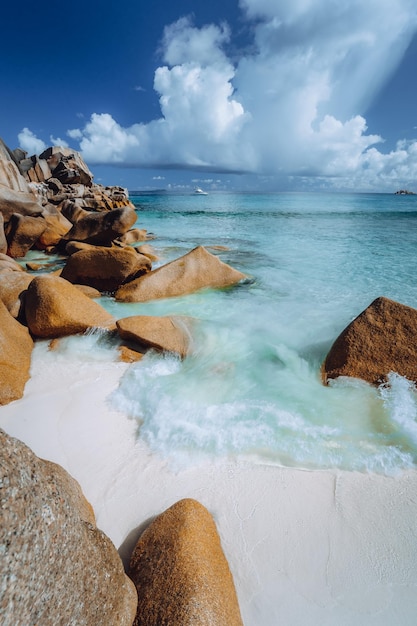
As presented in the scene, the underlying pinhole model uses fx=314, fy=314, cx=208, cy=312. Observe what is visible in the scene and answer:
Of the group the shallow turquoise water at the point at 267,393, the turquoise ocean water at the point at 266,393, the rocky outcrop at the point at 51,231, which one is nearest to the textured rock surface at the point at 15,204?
the rocky outcrop at the point at 51,231

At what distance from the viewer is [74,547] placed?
1.24 m

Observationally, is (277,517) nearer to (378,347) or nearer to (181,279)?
(378,347)

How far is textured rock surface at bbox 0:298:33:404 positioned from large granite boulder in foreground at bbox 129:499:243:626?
2250mm

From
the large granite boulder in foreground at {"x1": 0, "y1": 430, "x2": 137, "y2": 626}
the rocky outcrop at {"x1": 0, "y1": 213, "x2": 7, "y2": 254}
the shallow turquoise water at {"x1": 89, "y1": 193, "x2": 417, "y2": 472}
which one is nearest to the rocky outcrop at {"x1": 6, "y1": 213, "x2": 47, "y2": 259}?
the rocky outcrop at {"x1": 0, "y1": 213, "x2": 7, "y2": 254}

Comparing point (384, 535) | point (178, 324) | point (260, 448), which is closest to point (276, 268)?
point (178, 324)

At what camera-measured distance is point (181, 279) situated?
6742 millimetres

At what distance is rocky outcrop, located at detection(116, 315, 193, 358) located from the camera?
166 inches

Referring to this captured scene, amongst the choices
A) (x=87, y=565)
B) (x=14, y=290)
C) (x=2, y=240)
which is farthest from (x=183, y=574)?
(x=2, y=240)

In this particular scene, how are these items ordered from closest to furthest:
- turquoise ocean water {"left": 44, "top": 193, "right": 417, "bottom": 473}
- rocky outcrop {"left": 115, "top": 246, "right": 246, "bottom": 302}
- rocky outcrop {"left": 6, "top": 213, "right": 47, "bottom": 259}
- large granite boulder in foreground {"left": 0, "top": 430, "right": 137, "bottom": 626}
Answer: large granite boulder in foreground {"left": 0, "top": 430, "right": 137, "bottom": 626} < turquoise ocean water {"left": 44, "top": 193, "right": 417, "bottom": 473} < rocky outcrop {"left": 115, "top": 246, "right": 246, "bottom": 302} < rocky outcrop {"left": 6, "top": 213, "right": 47, "bottom": 259}

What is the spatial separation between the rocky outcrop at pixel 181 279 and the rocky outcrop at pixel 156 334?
80.7 inches

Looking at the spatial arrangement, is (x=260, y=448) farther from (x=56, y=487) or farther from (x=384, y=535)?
(x=56, y=487)

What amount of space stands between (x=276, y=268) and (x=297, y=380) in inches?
248

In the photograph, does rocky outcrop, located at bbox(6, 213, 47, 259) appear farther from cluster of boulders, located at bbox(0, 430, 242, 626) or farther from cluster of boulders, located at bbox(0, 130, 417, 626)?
cluster of boulders, located at bbox(0, 430, 242, 626)

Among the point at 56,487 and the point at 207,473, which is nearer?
the point at 56,487
